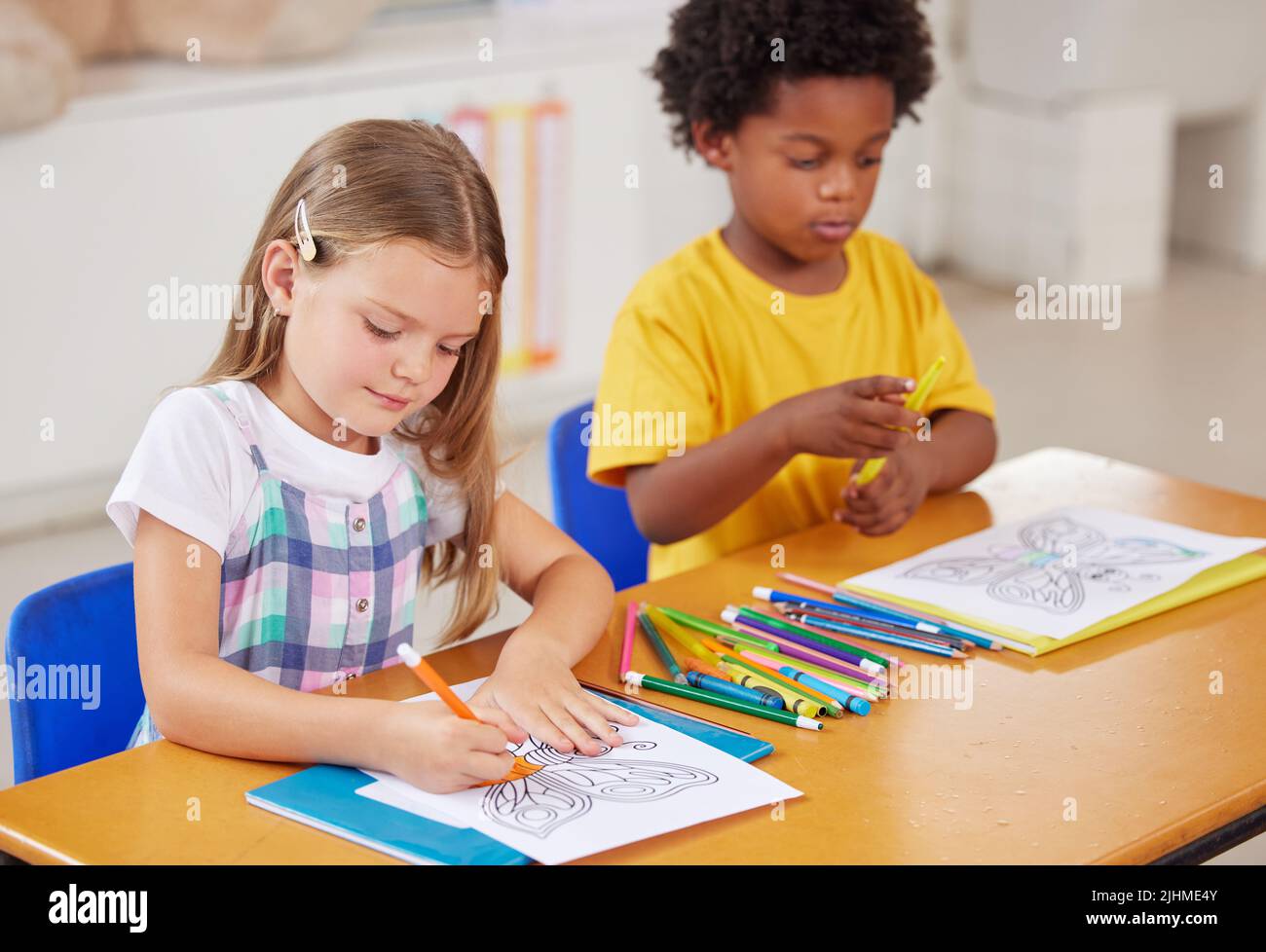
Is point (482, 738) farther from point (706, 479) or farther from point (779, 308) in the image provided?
point (779, 308)

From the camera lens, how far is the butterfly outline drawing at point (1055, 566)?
144 centimetres

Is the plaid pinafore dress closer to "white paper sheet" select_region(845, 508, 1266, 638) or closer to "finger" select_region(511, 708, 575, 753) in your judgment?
"finger" select_region(511, 708, 575, 753)

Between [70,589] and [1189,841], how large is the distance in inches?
35.8

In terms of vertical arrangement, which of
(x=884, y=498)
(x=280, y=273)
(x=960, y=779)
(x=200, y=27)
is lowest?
(x=960, y=779)

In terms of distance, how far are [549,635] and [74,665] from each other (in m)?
0.41

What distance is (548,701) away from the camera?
1.20 meters

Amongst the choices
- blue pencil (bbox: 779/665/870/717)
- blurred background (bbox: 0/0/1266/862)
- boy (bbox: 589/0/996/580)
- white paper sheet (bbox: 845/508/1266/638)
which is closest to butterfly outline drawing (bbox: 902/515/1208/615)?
white paper sheet (bbox: 845/508/1266/638)

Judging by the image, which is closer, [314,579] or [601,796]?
[601,796]

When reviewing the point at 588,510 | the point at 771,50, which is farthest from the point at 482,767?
the point at 771,50

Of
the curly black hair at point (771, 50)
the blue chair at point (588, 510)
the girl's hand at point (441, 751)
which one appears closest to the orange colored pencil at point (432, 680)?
the girl's hand at point (441, 751)

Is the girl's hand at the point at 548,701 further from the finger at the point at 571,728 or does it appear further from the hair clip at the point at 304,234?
the hair clip at the point at 304,234

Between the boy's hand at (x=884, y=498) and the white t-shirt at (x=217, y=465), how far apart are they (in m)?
0.47

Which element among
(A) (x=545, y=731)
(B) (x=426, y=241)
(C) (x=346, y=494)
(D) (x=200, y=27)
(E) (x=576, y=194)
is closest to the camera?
(A) (x=545, y=731)
